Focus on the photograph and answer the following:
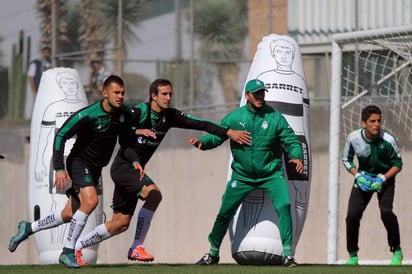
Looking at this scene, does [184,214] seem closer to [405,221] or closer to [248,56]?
[248,56]

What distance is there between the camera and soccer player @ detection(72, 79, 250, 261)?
14.3m

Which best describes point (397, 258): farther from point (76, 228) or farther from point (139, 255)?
point (76, 228)

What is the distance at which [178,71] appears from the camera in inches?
830

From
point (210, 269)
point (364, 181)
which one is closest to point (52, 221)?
point (210, 269)

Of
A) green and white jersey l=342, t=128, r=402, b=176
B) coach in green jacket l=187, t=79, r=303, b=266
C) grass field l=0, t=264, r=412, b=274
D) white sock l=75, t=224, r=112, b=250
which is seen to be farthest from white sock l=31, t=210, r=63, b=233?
green and white jersey l=342, t=128, r=402, b=176

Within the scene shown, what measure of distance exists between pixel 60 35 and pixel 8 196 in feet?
11.4

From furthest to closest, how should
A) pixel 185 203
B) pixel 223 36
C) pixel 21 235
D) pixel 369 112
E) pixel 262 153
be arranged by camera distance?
pixel 185 203, pixel 223 36, pixel 369 112, pixel 21 235, pixel 262 153

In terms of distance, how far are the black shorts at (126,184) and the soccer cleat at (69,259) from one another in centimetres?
69

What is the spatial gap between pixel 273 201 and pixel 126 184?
147cm

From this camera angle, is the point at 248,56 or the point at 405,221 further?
the point at 248,56

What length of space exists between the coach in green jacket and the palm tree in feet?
21.6

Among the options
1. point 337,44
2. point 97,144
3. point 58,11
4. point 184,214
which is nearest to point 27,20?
point 58,11

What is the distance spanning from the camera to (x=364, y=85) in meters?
18.0

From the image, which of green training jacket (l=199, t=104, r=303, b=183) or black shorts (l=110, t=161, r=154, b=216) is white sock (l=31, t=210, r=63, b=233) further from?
green training jacket (l=199, t=104, r=303, b=183)
